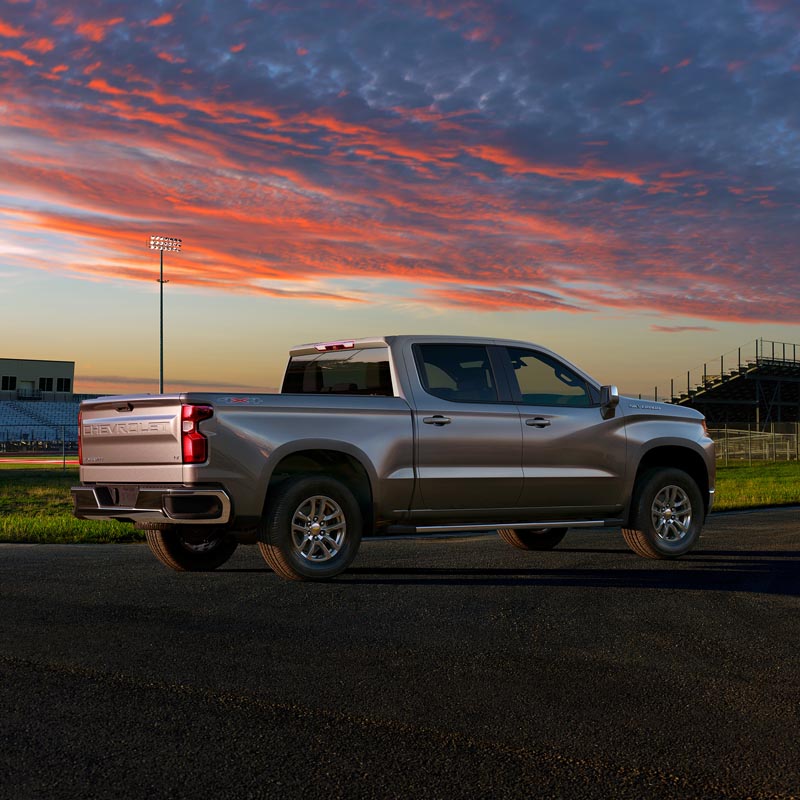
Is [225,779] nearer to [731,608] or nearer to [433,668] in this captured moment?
[433,668]

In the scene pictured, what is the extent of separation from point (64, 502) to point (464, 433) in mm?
18844

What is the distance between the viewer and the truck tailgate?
9.16 metres

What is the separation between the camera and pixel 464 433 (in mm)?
10172

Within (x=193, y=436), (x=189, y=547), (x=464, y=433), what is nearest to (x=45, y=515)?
(x=189, y=547)

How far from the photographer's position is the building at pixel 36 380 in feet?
353

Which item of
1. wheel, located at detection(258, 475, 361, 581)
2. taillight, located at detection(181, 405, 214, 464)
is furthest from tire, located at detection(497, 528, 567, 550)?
taillight, located at detection(181, 405, 214, 464)

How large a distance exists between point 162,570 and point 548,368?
175 inches

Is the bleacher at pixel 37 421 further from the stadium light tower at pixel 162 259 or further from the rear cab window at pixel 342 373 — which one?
the rear cab window at pixel 342 373

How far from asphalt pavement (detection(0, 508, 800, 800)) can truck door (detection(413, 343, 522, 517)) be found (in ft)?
2.59

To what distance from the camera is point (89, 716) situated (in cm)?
522

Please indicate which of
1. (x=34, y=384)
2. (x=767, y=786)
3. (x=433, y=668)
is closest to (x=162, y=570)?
(x=433, y=668)

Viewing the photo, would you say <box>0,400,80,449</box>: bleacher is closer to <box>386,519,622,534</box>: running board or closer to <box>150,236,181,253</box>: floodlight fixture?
<box>150,236,181,253</box>: floodlight fixture

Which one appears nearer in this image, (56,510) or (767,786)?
(767,786)

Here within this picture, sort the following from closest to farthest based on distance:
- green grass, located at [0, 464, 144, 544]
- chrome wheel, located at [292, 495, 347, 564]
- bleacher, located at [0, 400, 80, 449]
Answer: chrome wheel, located at [292, 495, 347, 564]
green grass, located at [0, 464, 144, 544]
bleacher, located at [0, 400, 80, 449]
